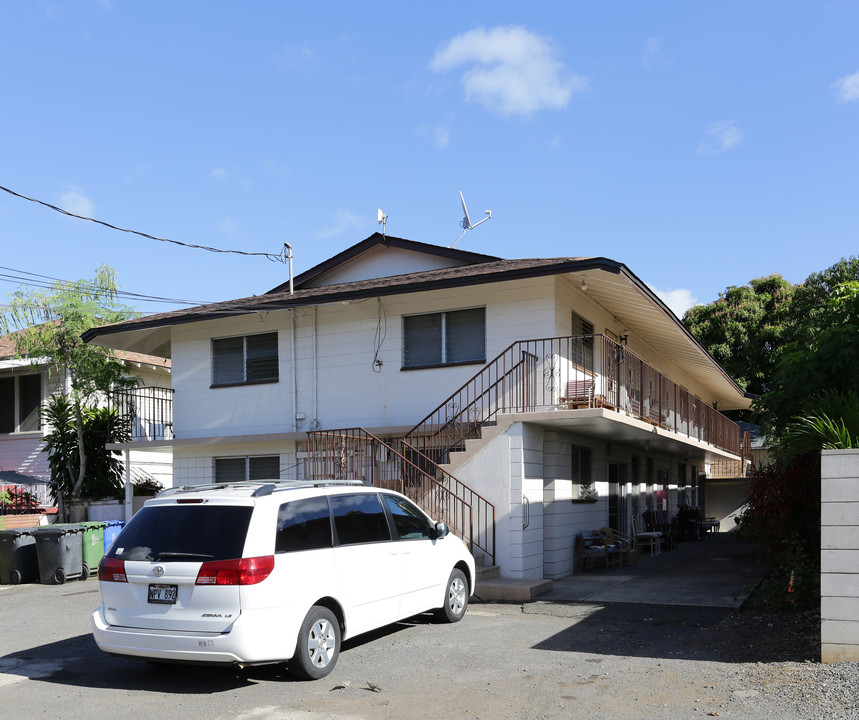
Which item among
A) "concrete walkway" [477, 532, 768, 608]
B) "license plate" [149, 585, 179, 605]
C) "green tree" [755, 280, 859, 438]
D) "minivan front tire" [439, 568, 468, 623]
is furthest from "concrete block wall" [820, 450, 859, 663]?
"license plate" [149, 585, 179, 605]

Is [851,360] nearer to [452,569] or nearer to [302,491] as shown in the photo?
[452,569]

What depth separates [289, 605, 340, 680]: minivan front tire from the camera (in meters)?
7.24

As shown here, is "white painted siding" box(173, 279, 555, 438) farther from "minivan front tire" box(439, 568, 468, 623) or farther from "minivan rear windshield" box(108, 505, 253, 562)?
"minivan rear windshield" box(108, 505, 253, 562)

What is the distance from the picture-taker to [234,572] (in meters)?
6.91

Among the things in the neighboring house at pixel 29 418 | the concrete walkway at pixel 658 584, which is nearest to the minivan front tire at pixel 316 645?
the concrete walkway at pixel 658 584

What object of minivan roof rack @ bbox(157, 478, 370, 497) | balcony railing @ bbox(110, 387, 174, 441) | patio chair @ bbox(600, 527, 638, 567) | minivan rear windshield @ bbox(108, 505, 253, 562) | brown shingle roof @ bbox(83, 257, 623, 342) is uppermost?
brown shingle roof @ bbox(83, 257, 623, 342)

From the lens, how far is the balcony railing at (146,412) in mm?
18709

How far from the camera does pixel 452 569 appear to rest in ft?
32.8

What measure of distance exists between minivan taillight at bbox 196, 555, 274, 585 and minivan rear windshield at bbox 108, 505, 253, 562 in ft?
0.24

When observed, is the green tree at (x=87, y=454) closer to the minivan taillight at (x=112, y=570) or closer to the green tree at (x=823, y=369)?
the minivan taillight at (x=112, y=570)

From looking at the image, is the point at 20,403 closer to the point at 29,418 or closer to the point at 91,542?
the point at 29,418

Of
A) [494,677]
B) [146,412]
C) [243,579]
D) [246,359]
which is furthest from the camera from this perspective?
[146,412]

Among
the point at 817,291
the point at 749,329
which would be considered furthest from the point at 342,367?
the point at 749,329

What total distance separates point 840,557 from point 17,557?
1311cm
